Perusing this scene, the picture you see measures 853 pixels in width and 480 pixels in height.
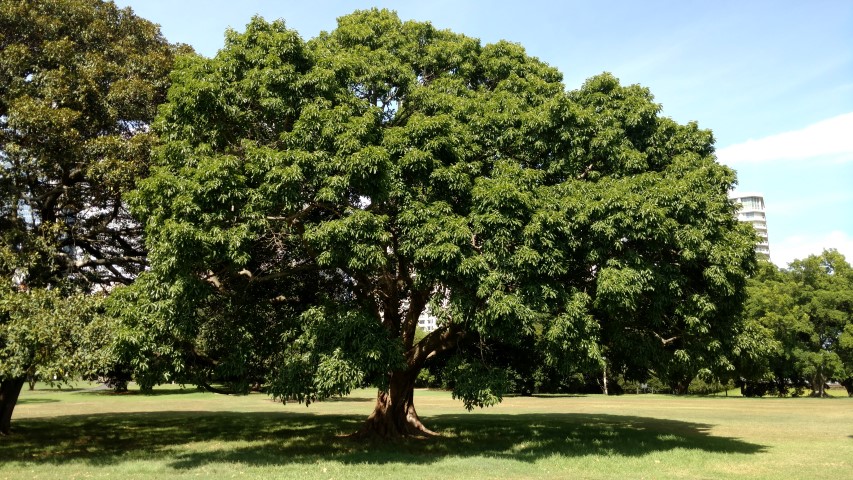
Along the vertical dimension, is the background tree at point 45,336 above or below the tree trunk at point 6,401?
above

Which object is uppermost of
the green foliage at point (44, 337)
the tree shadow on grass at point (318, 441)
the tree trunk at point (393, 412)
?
the green foliage at point (44, 337)

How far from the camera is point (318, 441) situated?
20.1 metres

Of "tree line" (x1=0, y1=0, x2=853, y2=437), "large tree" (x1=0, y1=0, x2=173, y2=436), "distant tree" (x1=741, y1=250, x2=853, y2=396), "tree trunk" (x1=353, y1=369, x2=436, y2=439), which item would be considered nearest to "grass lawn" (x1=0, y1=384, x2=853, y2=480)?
"tree trunk" (x1=353, y1=369, x2=436, y2=439)

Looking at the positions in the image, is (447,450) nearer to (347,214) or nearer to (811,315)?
(347,214)

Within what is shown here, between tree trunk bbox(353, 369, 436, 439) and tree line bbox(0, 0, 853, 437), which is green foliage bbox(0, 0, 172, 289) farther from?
tree trunk bbox(353, 369, 436, 439)

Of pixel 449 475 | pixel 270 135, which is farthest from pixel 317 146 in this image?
pixel 449 475

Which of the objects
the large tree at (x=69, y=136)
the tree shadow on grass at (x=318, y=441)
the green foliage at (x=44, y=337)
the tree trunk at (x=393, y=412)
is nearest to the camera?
the green foliage at (x=44, y=337)

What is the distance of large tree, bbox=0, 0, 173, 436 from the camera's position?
674 inches

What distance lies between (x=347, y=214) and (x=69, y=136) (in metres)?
9.10

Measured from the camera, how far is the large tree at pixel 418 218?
14289 millimetres

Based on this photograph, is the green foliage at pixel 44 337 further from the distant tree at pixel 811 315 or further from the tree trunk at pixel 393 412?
the distant tree at pixel 811 315

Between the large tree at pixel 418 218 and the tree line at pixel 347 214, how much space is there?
0.08m

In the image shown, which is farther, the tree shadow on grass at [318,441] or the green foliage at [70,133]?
the green foliage at [70,133]

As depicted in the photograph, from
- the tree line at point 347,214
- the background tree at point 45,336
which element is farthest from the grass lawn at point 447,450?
the background tree at point 45,336
